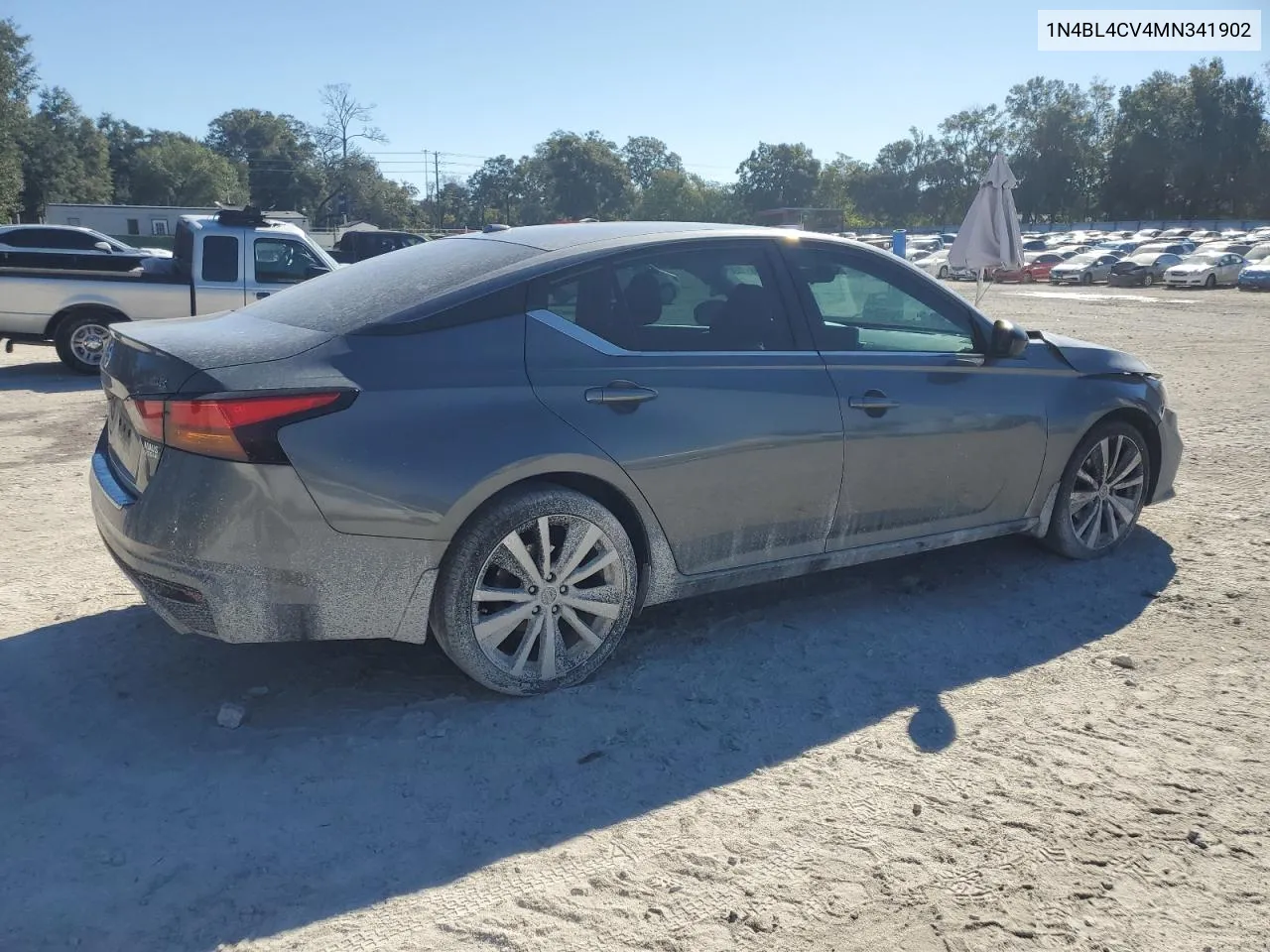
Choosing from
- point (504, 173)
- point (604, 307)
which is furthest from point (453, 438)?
point (504, 173)

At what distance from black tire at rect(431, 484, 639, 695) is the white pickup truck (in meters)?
8.92

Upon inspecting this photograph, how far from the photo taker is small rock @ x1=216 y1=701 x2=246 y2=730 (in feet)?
11.9

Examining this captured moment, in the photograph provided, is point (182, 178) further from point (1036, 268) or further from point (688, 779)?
point (688, 779)

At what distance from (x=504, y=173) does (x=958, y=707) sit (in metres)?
92.8

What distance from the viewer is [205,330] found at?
3.94m

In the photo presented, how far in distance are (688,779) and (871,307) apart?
7.88ft

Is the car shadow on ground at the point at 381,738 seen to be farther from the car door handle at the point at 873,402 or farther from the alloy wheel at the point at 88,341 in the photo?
the alloy wheel at the point at 88,341

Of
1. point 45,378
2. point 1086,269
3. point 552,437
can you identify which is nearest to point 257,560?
point 552,437

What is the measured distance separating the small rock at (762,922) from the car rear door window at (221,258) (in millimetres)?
10814

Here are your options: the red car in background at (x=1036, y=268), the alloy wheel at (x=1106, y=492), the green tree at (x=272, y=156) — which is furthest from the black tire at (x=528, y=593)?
the green tree at (x=272, y=156)

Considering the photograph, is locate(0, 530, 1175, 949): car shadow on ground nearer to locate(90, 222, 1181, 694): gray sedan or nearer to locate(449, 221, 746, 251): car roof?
locate(90, 222, 1181, 694): gray sedan

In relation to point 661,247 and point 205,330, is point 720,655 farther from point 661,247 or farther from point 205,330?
point 205,330

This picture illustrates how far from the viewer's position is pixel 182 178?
9081 centimetres

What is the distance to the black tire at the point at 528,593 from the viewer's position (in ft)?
12.0
